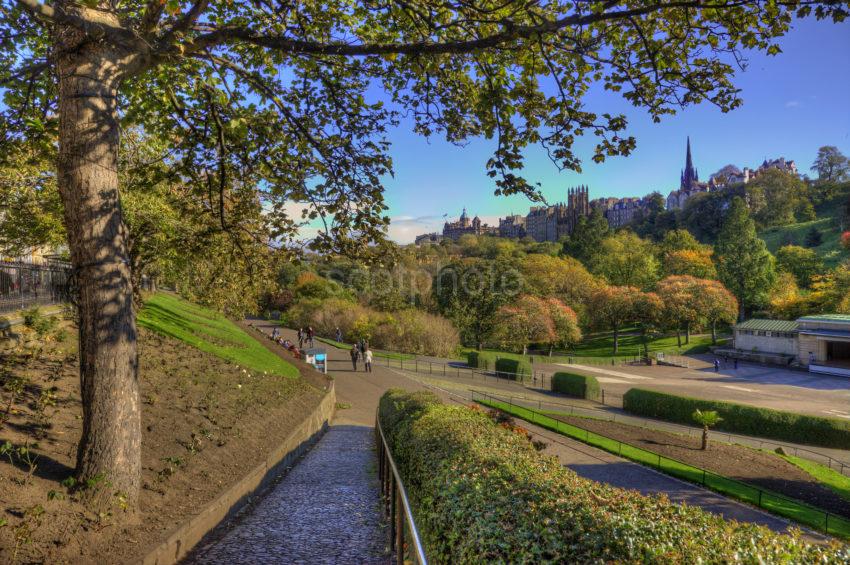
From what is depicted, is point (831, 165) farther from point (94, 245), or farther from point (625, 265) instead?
point (94, 245)

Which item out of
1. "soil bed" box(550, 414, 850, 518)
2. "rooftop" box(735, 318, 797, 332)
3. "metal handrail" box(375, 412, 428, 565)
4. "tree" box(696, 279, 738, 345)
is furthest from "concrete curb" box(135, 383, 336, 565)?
"tree" box(696, 279, 738, 345)

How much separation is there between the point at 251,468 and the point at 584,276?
53831mm

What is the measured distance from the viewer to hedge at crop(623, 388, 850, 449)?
21688 mm

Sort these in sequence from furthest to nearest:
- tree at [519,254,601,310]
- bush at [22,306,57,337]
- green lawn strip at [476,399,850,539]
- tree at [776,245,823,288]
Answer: tree at [776,245,823,288] → tree at [519,254,601,310] → green lawn strip at [476,399,850,539] → bush at [22,306,57,337]

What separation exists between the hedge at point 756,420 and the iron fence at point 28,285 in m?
24.5

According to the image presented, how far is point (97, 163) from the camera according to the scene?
5441 millimetres

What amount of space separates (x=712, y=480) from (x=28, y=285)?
1811 cm

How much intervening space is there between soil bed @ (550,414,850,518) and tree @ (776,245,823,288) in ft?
180

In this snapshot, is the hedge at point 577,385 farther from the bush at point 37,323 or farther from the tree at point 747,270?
the tree at point 747,270

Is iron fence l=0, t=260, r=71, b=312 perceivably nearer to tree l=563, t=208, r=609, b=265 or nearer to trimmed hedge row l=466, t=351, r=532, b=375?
trimmed hedge row l=466, t=351, r=532, b=375

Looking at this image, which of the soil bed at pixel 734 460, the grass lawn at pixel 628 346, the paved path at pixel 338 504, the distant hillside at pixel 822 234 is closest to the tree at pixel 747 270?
the grass lawn at pixel 628 346

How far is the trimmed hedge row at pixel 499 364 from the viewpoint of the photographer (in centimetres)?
3428

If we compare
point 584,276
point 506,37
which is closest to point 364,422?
point 506,37

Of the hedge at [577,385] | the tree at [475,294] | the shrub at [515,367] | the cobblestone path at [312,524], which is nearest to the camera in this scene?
the cobblestone path at [312,524]
